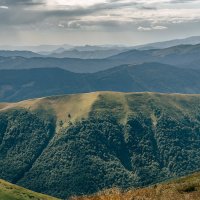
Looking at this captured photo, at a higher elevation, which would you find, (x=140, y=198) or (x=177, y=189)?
(x=140, y=198)

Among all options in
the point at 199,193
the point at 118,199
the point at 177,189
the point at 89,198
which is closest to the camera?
the point at 118,199

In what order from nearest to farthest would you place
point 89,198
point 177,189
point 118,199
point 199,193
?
point 118,199, point 89,198, point 199,193, point 177,189

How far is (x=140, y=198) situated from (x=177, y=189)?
11844 millimetres

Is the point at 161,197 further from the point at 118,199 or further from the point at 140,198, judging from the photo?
the point at 118,199

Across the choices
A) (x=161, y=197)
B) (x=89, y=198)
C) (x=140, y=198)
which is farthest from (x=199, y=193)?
(x=89, y=198)

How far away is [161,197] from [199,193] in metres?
5.01

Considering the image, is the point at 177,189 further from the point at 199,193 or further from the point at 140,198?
the point at 140,198

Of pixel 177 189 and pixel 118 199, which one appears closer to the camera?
pixel 118 199

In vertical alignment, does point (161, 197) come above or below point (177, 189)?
above

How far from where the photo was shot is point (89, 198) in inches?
1289

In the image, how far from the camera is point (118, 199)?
30.4m

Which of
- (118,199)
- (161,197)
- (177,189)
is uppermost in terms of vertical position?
(118,199)

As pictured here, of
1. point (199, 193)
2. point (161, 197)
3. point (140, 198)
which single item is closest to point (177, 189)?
point (199, 193)

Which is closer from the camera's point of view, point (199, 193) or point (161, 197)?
point (161, 197)
